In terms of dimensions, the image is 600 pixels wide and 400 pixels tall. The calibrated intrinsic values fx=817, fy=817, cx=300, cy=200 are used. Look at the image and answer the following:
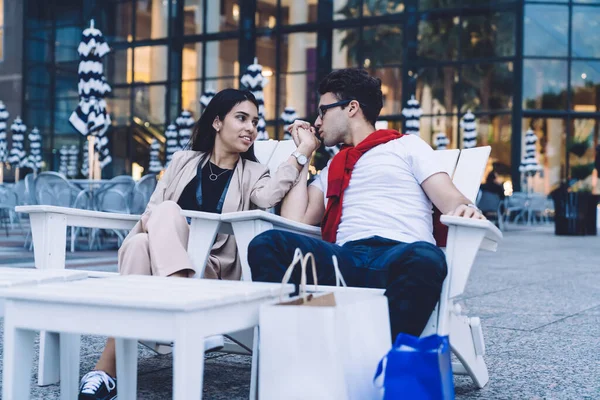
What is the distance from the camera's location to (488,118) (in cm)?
2189

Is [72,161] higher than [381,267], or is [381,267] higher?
[72,161]

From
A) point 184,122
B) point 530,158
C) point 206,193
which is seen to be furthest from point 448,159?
point 530,158

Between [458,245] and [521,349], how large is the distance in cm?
140

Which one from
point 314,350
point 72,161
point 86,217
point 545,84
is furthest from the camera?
point 72,161

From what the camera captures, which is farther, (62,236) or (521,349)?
(521,349)

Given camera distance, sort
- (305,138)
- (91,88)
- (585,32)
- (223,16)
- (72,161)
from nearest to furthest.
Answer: (305,138) → (91,88) → (585,32) → (223,16) → (72,161)

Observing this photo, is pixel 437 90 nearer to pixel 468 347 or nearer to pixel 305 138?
pixel 305 138

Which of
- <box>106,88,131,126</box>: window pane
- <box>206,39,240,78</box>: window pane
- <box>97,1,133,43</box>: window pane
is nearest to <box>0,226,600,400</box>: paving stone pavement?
<box>206,39,240,78</box>: window pane

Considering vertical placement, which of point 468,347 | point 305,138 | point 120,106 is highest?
point 120,106

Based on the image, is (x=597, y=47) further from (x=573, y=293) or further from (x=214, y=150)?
(x=214, y=150)

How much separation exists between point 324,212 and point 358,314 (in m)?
1.43

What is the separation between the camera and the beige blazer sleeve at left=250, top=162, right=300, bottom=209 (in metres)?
3.47

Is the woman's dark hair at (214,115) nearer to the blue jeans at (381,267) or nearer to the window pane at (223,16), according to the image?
the blue jeans at (381,267)

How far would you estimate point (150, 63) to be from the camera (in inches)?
1047
